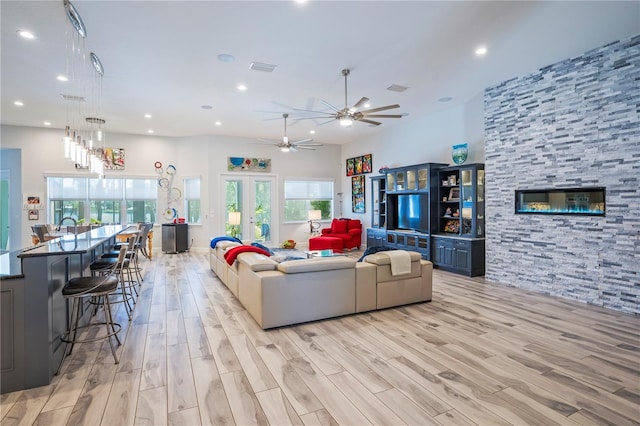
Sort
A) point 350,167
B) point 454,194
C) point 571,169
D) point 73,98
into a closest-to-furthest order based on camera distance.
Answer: point 571,169 < point 73,98 < point 454,194 < point 350,167

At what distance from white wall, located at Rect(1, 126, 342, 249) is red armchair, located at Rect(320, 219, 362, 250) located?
1.51 metres

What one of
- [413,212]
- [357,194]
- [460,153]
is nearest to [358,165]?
[357,194]

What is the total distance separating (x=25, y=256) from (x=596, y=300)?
6.52 m

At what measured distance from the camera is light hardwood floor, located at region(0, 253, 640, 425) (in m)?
2.23

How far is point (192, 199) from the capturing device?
9.93m

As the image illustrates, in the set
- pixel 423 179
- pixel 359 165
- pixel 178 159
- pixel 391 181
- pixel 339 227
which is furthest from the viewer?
pixel 359 165

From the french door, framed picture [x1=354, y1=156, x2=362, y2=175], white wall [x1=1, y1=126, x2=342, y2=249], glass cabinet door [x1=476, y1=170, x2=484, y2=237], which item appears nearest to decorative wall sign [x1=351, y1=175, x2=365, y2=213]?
framed picture [x1=354, y1=156, x2=362, y2=175]

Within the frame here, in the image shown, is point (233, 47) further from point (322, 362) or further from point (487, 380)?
point (487, 380)

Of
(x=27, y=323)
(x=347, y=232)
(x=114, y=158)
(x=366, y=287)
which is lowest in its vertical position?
(x=366, y=287)

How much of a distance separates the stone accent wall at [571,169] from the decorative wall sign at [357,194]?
4.55m

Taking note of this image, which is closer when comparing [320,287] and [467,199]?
[320,287]

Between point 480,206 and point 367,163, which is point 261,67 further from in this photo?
point 367,163

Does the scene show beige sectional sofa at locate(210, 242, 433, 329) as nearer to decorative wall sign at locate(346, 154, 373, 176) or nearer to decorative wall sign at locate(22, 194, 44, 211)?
decorative wall sign at locate(346, 154, 373, 176)

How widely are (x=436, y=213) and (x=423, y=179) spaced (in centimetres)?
81
